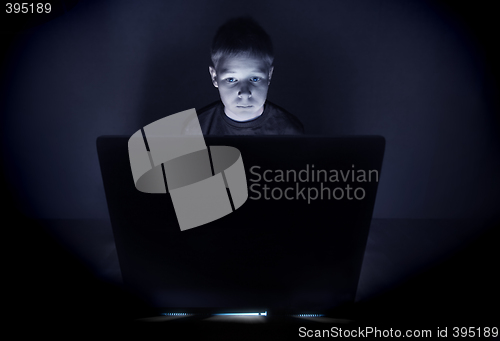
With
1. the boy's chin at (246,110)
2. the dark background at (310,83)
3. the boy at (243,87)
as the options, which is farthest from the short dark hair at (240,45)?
→ the dark background at (310,83)

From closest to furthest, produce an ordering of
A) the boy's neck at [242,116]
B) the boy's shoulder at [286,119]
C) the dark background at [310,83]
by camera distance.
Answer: the boy's neck at [242,116], the boy's shoulder at [286,119], the dark background at [310,83]

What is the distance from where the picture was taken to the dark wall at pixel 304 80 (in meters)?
1.93

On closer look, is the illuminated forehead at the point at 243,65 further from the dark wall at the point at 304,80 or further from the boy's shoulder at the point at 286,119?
the dark wall at the point at 304,80

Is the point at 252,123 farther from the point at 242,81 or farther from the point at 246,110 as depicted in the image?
the point at 242,81

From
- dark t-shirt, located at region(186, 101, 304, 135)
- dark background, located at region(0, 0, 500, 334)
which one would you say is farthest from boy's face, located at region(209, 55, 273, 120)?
dark background, located at region(0, 0, 500, 334)

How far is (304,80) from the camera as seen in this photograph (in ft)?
6.56

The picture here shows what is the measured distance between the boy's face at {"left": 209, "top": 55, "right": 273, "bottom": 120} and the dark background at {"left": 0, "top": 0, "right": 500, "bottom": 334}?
0.49 metres

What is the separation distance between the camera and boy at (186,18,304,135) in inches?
58.3

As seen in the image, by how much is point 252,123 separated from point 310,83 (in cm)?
56

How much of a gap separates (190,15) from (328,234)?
1.65 m

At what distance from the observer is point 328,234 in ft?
2.45

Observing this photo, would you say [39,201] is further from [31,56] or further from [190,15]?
[190,15]

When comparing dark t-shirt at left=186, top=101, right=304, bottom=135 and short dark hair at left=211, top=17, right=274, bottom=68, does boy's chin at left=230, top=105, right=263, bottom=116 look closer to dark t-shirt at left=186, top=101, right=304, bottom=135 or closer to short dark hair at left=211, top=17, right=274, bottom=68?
dark t-shirt at left=186, top=101, right=304, bottom=135

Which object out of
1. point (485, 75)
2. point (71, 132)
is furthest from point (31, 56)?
point (485, 75)
